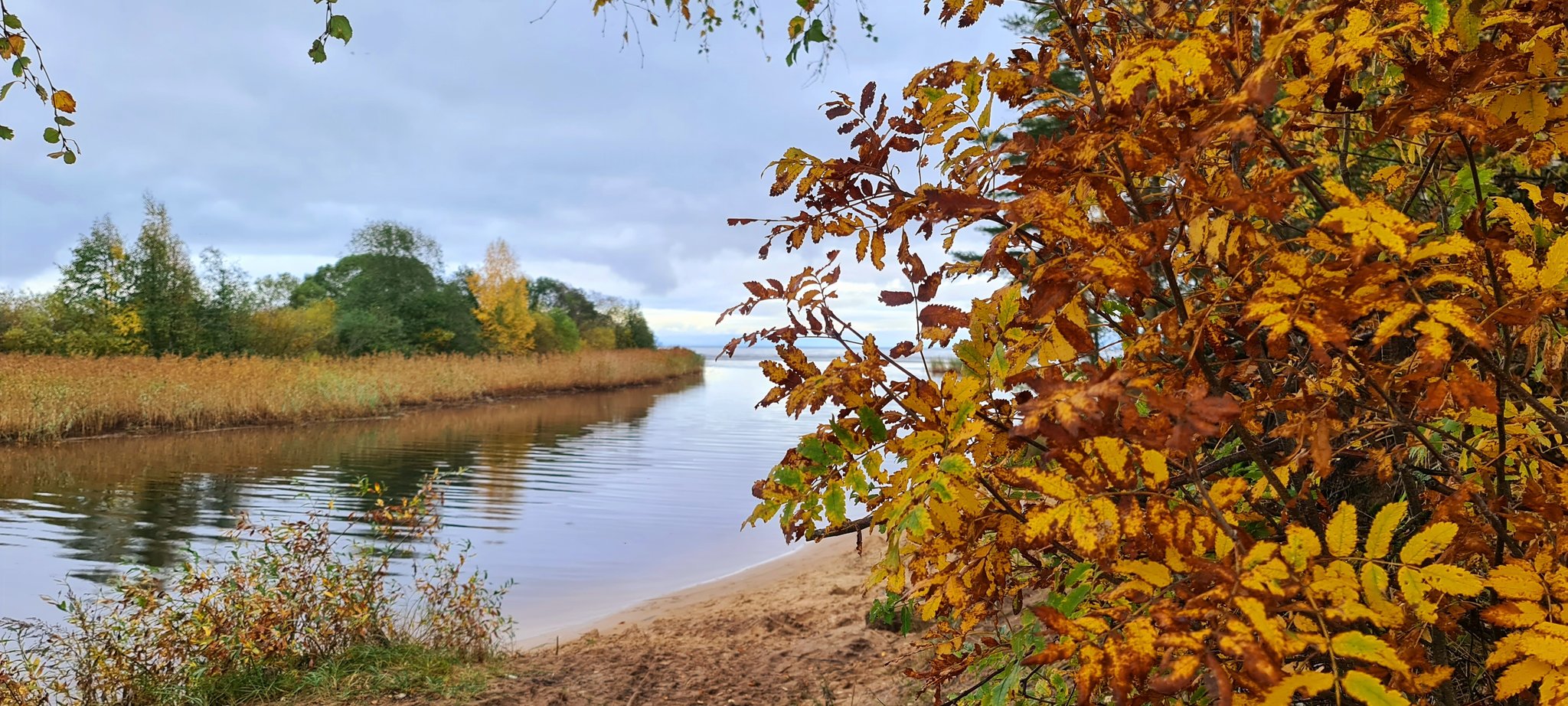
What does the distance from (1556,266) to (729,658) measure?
14.1 feet

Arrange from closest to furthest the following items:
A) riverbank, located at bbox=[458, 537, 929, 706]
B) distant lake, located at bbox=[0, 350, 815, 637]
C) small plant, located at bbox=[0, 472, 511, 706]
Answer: small plant, located at bbox=[0, 472, 511, 706] < riverbank, located at bbox=[458, 537, 929, 706] < distant lake, located at bbox=[0, 350, 815, 637]

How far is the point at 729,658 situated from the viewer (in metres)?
4.81

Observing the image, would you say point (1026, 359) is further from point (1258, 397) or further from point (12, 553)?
point (12, 553)

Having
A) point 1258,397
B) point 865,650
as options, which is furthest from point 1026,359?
point 865,650

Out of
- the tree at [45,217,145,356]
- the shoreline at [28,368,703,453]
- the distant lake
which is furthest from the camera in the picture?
the tree at [45,217,145,356]

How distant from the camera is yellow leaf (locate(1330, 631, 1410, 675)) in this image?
3.07ft

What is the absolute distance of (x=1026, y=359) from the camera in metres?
1.49

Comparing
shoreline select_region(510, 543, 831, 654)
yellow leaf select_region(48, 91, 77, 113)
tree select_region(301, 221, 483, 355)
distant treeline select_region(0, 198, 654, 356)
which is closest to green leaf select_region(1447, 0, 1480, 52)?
yellow leaf select_region(48, 91, 77, 113)

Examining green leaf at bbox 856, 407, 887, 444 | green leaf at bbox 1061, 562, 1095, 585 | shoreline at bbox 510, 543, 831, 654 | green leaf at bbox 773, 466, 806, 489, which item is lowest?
shoreline at bbox 510, 543, 831, 654

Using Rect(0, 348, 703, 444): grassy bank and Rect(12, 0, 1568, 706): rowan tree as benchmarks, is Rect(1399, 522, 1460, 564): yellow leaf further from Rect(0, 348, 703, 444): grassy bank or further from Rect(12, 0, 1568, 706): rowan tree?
Rect(0, 348, 703, 444): grassy bank

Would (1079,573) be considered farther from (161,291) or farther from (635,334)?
(635,334)

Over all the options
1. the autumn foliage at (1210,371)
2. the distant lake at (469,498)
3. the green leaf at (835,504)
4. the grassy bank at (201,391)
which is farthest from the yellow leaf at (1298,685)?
the grassy bank at (201,391)

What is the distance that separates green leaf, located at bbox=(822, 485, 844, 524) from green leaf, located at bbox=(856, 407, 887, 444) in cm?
11

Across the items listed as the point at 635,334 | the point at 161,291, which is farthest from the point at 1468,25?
the point at 635,334
